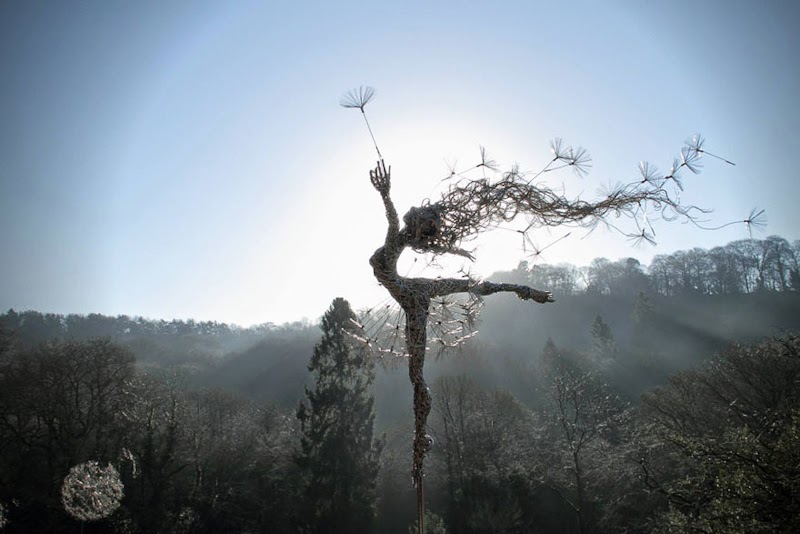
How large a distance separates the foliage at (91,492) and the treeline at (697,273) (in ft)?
126

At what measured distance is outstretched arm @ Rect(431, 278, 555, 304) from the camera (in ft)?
9.75

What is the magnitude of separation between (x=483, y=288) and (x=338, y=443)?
17604mm

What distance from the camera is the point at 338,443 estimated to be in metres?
18.4

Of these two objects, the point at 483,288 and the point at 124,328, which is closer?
the point at 483,288

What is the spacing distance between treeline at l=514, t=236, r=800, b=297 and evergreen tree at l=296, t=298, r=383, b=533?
96.1 ft

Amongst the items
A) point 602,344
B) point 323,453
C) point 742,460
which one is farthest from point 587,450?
point 602,344

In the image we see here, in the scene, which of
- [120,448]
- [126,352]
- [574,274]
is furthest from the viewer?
[574,274]

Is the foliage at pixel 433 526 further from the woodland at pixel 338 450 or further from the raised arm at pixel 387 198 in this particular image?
the raised arm at pixel 387 198

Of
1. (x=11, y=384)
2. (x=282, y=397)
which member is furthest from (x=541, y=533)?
(x=282, y=397)

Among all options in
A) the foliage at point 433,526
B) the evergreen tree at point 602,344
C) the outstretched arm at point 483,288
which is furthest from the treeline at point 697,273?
the outstretched arm at point 483,288

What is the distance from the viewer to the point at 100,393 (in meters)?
19.2

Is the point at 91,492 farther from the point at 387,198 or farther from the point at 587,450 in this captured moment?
the point at 587,450

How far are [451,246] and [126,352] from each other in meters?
25.0

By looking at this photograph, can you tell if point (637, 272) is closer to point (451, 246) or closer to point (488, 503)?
point (488, 503)
